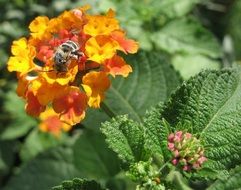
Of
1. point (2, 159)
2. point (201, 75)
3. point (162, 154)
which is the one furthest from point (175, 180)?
point (2, 159)

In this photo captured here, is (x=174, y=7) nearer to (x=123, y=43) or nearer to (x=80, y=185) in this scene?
(x=123, y=43)

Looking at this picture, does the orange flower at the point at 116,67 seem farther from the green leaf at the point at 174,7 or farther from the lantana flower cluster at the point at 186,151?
the green leaf at the point at 174,7

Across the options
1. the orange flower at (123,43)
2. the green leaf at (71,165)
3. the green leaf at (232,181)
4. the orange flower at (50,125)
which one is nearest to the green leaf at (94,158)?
the green leaf at (71,165)

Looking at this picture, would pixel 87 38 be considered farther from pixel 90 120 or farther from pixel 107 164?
pixel 107 164

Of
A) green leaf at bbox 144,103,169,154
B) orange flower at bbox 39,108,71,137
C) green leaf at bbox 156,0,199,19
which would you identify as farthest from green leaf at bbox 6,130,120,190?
green leaf at bbox 144,103,169,154

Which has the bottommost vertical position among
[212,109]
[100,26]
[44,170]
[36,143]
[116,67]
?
[44,170]

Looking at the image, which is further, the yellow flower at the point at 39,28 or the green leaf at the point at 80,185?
the yellow flower at the point at 39,28

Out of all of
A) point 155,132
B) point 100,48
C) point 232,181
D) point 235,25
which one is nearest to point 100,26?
point 100,48
